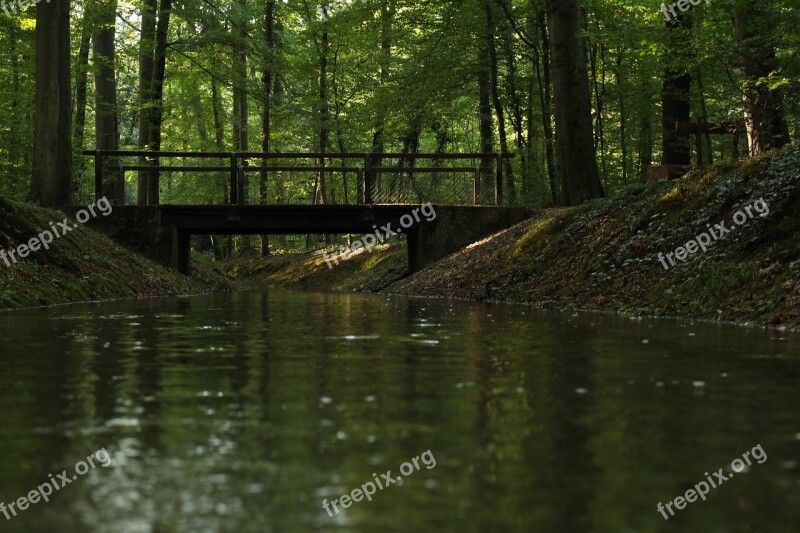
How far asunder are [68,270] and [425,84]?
1414cm

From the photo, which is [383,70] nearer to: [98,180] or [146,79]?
[146,79]

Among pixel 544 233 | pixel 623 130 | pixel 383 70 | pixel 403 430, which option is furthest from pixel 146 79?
pixel 403 430

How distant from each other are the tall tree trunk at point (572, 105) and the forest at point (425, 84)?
37 millimetres

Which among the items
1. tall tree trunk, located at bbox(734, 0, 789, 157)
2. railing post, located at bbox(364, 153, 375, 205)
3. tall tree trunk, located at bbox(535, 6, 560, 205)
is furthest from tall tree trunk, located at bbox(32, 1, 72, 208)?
tall tree trunk, located at bbox(734, 0, 789, 157)

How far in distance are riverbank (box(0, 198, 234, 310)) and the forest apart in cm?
270

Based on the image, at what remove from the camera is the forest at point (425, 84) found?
19.5 m

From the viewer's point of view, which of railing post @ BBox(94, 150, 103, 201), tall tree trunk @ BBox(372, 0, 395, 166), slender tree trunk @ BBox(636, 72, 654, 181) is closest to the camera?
railing post @ BBox(94, 150, 103, 201)

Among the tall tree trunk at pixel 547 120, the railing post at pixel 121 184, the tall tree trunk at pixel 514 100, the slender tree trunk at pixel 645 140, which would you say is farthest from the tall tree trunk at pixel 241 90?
the slender tree trunk at pixel 645 140

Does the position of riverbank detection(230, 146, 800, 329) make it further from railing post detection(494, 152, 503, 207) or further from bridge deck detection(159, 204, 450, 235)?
bridge deck detection(159, 204, 450, 235)

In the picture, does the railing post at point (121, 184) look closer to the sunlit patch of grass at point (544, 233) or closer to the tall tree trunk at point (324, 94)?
the sunlit patch of grass at point (544, 233)

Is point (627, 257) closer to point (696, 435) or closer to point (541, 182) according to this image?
point (696, 435)

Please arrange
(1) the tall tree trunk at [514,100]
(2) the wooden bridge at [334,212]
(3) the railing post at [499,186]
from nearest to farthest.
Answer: (2) the wooden bridge at [334,212], (3) the railing post at [499,186], (1) the tall tree trunk at [514,100]

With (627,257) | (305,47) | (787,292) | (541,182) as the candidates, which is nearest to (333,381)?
(787,292)

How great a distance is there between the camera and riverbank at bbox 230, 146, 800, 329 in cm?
1181
